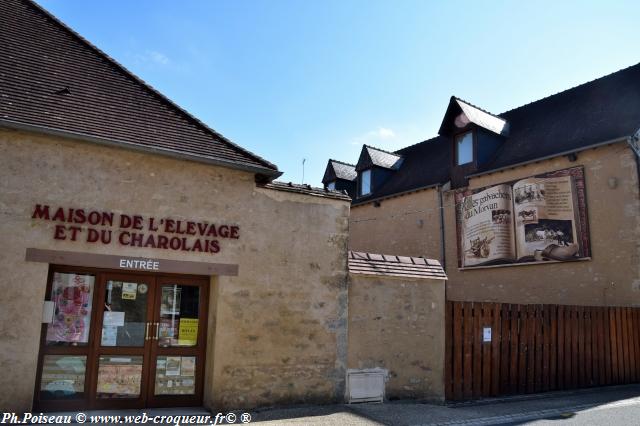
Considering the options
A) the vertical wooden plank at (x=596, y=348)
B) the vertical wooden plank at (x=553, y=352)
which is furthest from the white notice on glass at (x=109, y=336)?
the vertical wooden plank at (x=596, y=348)

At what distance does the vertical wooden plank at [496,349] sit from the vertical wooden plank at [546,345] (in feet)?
4.32

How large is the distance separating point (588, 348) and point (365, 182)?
12.5m

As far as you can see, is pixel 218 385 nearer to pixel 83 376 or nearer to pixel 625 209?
pixel 83 376

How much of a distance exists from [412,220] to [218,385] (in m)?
12.9

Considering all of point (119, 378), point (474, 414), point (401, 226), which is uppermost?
point (401, 226)

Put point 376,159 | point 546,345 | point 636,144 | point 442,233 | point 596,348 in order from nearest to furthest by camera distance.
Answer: point 546,345, point 596,348, point 636,144, point 442,233, point 376,159

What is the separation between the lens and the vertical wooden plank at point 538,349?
10.2 meters

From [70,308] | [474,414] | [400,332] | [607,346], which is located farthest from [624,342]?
[70,308]

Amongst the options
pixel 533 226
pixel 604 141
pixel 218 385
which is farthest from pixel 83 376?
→ pixel 604 141

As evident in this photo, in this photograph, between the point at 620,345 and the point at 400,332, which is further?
the point at 620,345

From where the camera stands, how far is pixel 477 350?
9.45 metres

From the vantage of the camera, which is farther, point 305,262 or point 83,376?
point 305,262

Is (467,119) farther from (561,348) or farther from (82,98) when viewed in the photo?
(82,98)

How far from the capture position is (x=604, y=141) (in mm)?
13414
